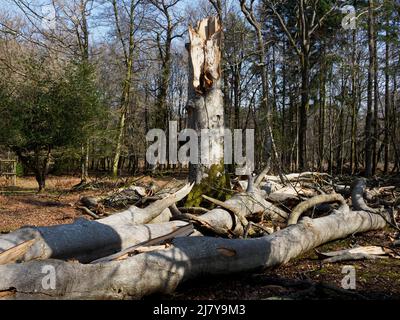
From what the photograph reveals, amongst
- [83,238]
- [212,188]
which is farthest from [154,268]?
[212,188]

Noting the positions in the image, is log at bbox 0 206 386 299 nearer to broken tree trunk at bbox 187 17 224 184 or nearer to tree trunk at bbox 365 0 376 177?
broken tree trunk at bbox 187 17 224 184

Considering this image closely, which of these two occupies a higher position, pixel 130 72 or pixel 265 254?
pixel 130 72

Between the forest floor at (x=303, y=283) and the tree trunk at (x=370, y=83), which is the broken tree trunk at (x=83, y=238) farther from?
the tree trunk at (x=370, y=83)

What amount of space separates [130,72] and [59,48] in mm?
19176

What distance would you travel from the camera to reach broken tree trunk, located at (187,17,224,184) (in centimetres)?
838

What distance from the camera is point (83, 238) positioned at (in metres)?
4.75

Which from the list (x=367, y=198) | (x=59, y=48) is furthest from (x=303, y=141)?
(x=59, y=48)

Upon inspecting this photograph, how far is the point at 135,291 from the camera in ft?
12.2

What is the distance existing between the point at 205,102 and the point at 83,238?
14.7ft

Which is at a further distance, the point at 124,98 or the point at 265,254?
the point at 124,98

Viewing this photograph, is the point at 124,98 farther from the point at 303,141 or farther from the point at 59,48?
the point at 59,48

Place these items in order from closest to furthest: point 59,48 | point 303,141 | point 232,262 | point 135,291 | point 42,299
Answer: point 42,299, point 135,291, point 232,262, point 59,48, point 303,141

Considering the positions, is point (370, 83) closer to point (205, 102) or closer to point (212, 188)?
point (205, 102)

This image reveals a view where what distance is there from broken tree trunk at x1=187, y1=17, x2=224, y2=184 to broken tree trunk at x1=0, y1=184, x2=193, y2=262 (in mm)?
2420
